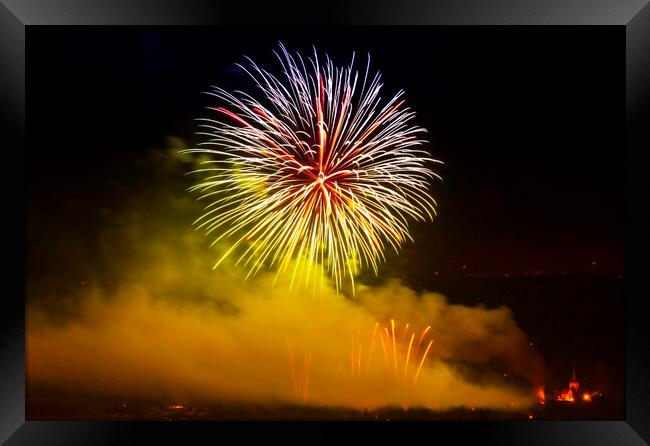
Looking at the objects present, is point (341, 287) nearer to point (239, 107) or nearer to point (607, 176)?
point (239, 107)

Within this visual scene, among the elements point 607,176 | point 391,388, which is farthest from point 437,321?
point 607,176

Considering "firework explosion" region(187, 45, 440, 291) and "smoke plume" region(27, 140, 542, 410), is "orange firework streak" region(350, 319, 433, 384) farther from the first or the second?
"firework explosion" region(187, 45, 440, 291)

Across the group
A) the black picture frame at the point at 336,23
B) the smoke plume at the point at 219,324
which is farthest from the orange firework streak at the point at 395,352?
the black picture frame at the point at 336,23

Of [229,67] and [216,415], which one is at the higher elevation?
[229,67]

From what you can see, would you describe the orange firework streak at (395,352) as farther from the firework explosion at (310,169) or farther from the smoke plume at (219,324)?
the firework explosion at (310,169)

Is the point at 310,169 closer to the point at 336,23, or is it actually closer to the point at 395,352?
the point at 336,23
